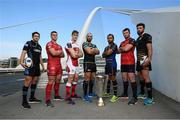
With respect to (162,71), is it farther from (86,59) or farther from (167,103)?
(86,59)

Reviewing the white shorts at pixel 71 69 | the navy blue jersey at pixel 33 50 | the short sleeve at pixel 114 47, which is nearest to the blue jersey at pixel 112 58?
the short sleeve at pixel 114 47

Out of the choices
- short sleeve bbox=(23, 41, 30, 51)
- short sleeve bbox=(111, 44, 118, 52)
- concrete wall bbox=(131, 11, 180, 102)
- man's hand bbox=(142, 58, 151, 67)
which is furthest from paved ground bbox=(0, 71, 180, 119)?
short sleeve bbox=(111, 44, 118, 52)

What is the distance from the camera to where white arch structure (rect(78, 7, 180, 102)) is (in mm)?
7391

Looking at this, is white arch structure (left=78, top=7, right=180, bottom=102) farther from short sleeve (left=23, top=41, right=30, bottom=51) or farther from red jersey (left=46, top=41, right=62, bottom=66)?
short sleeve (left=23, top=41, right=30, bottom=51)

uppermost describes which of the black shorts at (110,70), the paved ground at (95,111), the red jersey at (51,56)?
the red jersey at (51,56)

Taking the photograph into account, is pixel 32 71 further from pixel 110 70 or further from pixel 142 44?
pixel 142 44

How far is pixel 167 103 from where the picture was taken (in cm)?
750

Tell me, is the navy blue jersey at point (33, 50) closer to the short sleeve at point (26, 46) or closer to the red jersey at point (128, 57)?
the short sleeve at point (26, 46)

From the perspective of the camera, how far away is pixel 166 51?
824cm

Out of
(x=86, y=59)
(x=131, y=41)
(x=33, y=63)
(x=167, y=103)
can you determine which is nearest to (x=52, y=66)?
(x=33, y=63)

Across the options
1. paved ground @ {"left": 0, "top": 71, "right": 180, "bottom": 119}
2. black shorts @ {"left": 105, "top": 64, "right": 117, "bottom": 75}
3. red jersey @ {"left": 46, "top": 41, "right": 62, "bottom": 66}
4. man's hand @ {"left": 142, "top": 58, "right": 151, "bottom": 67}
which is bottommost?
paved ground @ {"left": 0, "top": 71, "right": 180, "bottom": 119}

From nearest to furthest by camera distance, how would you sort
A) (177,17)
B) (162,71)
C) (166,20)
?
1. (177,17)
2. (166,20)
3. (162,71)

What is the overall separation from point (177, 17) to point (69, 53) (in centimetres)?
240

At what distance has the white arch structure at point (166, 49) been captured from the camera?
7.39 metres
